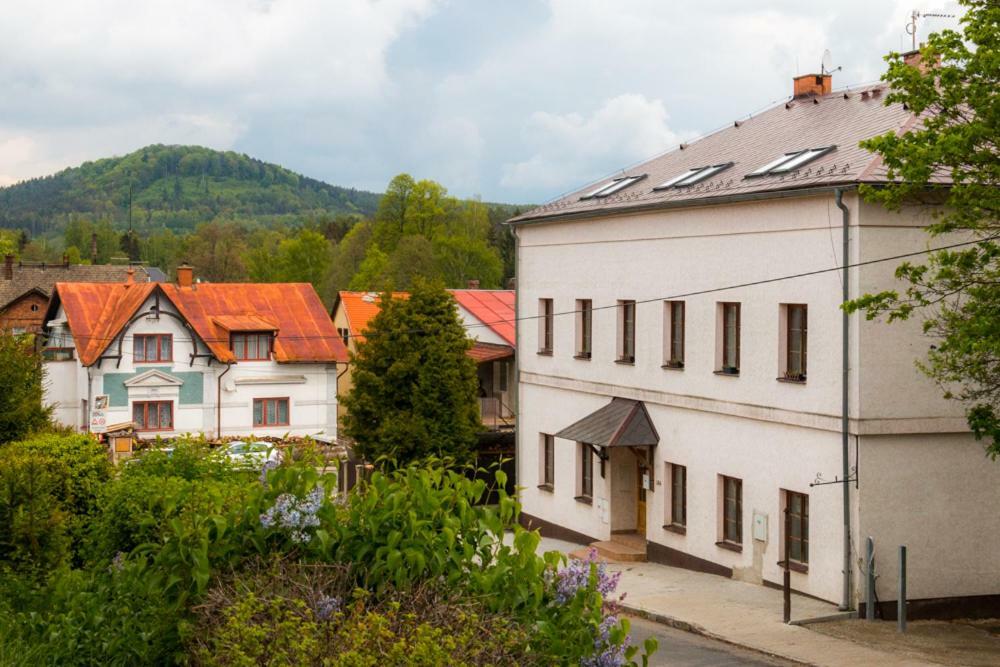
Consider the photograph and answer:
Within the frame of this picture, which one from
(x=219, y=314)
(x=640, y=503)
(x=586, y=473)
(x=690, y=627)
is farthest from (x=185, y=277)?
(x=690, y=627)

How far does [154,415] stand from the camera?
50969mm

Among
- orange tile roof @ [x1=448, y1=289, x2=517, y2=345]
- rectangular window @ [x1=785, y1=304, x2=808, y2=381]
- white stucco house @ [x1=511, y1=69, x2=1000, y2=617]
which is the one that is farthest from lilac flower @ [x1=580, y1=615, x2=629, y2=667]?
orange tile roof @ [x1=448, y1=289, x2=517, y2=345]

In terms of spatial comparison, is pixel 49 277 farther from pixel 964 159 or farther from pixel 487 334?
pixel 964 159

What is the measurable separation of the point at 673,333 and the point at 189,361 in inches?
1202

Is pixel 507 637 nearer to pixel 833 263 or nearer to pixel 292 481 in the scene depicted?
pixel 292 481

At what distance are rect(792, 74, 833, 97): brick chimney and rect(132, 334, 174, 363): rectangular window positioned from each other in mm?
30306

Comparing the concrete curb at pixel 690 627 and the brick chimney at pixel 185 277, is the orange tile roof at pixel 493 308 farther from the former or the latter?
the concrete curb at pixel 690 627

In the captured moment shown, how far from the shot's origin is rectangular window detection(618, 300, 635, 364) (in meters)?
26.6

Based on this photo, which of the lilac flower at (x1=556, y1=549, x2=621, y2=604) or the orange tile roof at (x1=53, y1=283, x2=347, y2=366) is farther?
the orange tile roof at (x1=53, y1=283, x2=347, y2=366)

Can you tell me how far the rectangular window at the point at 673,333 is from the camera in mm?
24830

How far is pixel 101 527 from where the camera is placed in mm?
11711

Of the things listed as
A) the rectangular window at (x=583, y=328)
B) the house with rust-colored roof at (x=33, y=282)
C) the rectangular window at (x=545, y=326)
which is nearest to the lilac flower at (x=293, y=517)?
the rectangular window at (x=583, y=328)

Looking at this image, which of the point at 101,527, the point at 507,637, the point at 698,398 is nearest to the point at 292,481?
the point at 507,637

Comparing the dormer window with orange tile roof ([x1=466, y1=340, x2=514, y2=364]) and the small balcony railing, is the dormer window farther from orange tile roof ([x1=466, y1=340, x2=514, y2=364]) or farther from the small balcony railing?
the small balcony railing
